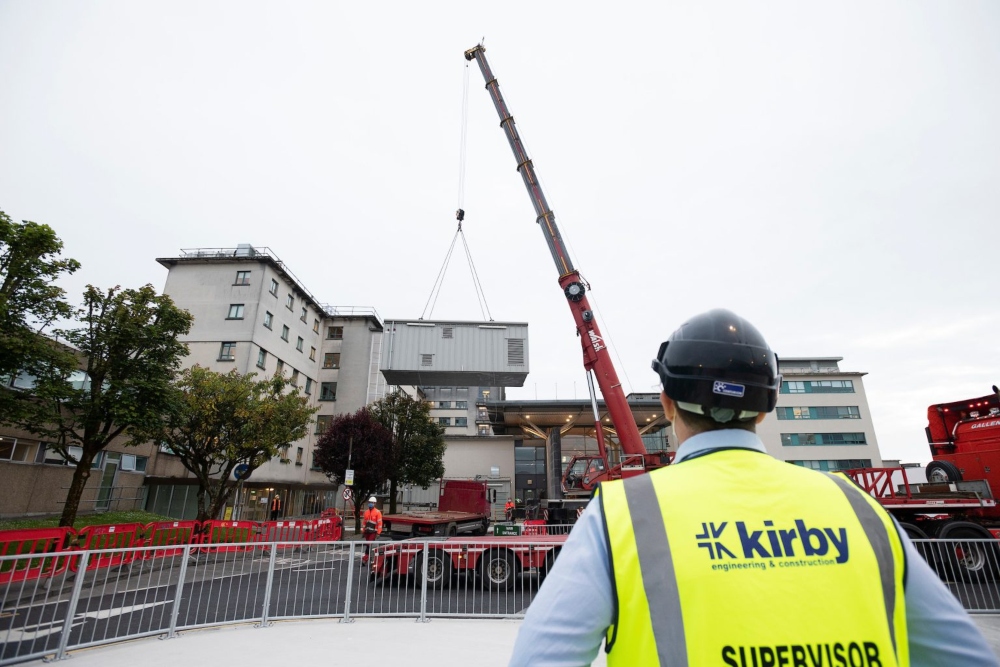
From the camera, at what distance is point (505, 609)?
8344mm

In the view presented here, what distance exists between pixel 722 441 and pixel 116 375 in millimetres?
19175

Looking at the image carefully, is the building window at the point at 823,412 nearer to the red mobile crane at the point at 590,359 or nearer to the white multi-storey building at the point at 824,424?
the white multi-storey building at the point at 824,424

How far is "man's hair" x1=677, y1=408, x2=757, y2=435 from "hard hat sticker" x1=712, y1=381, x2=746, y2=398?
8 cm

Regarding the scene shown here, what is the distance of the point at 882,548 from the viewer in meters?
1.11

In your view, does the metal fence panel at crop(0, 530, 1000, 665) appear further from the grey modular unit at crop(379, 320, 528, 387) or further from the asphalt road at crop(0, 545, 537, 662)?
the grey modular unit at crop(379, 320, 528, 387)

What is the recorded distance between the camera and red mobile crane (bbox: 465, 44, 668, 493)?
44.1 feet

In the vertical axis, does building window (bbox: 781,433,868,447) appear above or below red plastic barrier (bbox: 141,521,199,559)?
above

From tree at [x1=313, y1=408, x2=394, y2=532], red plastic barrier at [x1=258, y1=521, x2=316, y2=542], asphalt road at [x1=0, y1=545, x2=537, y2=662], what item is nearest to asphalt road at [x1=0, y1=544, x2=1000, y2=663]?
asphalt road at [x1=0, y1=545, x2=537, y2=662]

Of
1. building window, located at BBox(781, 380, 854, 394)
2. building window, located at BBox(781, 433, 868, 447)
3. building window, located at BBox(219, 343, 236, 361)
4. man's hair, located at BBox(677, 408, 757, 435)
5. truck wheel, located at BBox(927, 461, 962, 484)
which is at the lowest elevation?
Result: man's hair, located at BBox(677, 408, 757, 435)

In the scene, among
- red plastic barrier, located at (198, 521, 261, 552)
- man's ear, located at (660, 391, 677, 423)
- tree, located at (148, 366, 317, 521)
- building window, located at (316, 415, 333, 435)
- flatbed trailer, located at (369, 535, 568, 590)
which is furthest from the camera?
building window, located at (316, 415, 333, 435)

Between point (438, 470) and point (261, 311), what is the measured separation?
54.7 ft

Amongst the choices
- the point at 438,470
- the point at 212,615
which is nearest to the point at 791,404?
the point at 438,470

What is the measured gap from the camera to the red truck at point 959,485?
11.2 m

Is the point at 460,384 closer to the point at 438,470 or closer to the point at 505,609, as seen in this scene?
the point at 505,609
